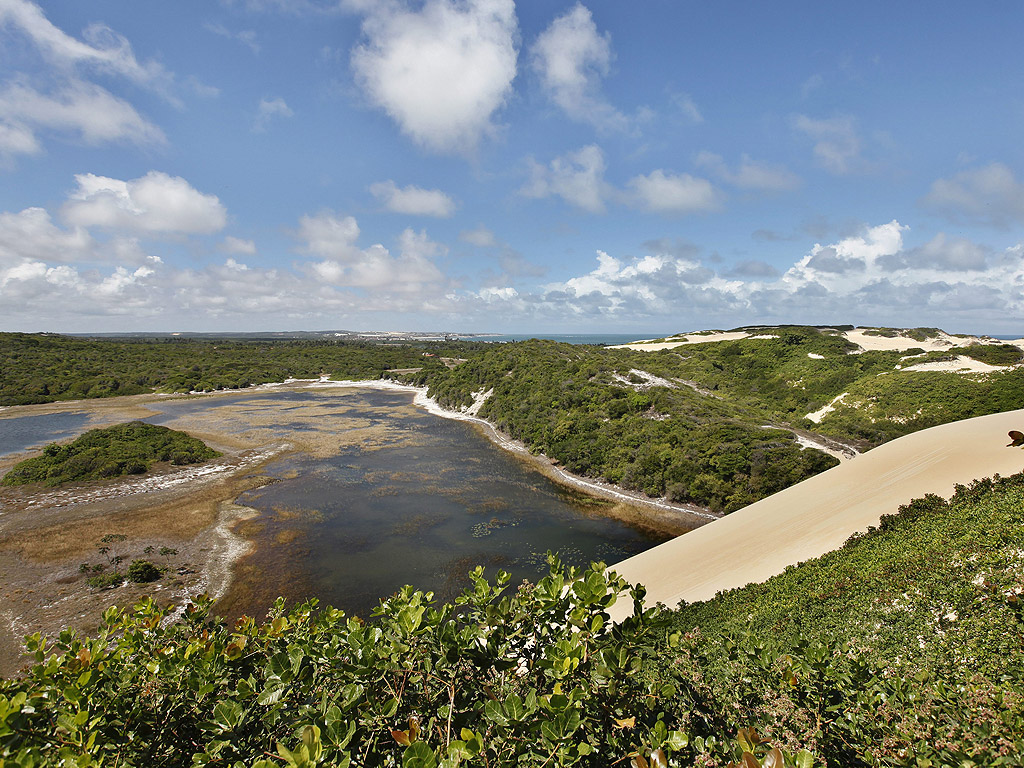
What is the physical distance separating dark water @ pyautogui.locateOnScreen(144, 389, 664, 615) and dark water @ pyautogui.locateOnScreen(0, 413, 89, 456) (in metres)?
23.4

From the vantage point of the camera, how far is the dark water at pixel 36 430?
1386 inches

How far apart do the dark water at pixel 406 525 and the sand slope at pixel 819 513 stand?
13.9 ft

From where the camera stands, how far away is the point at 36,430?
133ft

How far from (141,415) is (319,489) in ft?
122

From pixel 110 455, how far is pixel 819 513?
38.4 m

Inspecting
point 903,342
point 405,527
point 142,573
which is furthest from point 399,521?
A: point 903,342

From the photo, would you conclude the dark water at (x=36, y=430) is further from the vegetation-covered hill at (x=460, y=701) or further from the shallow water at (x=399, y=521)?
the vegetation-covered hill at (x=460, y=701)

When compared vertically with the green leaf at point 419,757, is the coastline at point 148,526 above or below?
below

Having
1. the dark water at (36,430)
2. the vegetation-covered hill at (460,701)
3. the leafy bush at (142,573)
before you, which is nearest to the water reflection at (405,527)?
the leafy bush at (142,573)

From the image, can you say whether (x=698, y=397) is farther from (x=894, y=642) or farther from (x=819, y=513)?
(x=894, y=642)

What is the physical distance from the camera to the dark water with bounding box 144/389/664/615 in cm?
1630

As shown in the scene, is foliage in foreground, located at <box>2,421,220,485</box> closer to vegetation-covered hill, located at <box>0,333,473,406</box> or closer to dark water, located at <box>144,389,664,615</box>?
dark water, located at <box>144,389,664,615</box>

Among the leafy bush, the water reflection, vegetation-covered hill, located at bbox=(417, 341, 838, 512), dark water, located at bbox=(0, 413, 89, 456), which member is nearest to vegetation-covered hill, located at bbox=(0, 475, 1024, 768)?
the water reflection

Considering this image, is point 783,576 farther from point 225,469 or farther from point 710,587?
point 225,469
